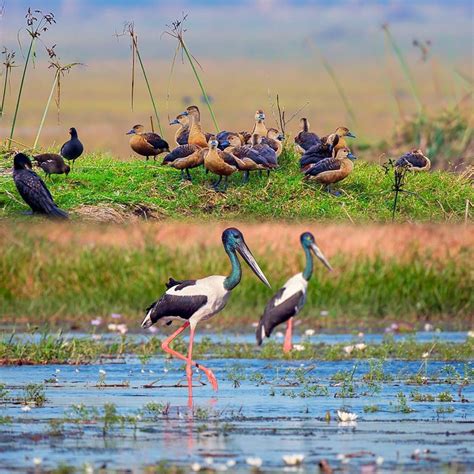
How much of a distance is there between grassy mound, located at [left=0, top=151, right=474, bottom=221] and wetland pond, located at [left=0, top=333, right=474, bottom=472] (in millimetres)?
1166

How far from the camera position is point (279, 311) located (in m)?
10.2

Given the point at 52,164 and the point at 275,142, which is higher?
the point at 275,142

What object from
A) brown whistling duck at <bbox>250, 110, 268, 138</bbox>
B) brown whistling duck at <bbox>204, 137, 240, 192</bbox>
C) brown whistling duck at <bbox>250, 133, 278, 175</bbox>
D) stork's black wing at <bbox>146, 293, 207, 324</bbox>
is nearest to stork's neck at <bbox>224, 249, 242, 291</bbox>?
stork's black wing at <bbox>146, 293, 207, 324</bbox>

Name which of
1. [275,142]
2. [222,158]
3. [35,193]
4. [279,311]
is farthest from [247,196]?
[279,311]

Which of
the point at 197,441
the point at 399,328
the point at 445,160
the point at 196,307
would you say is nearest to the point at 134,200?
the point at 197,441

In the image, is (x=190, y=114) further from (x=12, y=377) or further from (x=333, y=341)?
(x=333, y=341)

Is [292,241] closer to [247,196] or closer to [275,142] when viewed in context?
[275,142]

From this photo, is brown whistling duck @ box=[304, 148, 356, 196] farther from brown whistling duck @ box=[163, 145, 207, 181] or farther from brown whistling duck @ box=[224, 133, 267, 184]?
brown whistling duck @ box=[163, 145, 207, 181]

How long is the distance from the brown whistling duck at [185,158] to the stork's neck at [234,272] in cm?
223

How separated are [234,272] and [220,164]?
293cm

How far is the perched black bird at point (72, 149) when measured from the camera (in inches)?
311

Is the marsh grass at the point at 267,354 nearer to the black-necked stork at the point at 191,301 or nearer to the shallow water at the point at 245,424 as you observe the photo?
the shallow water at the point at 245,424

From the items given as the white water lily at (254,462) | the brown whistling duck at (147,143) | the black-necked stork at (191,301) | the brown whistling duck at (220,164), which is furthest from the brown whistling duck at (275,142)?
the black-necked stork at (191,301)

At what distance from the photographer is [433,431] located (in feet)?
27.4
